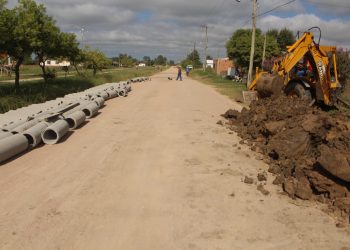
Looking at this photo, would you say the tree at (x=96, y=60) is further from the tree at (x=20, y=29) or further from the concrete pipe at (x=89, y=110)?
the concrete pipe at (x=89, y=110)

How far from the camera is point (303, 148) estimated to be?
7.65 m

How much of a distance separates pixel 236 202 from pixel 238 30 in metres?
47.7

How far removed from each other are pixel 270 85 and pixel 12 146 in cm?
903

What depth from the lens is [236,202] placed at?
235 inches

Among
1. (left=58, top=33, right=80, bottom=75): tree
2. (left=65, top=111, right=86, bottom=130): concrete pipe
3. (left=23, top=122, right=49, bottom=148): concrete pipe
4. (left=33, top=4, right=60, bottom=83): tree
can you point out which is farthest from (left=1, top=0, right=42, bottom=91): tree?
(left=23, top=122, right=49, bottom=148): concrete pipe

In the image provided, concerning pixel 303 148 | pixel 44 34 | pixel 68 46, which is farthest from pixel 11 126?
pixel 68 46

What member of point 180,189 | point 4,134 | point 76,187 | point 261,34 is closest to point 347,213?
point 180,189

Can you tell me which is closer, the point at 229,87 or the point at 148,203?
the point at 148,203

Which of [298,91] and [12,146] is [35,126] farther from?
[298,91]

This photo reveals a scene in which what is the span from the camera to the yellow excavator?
13.6 meters

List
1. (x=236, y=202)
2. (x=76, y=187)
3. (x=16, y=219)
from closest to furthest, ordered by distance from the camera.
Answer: (x=16, y=219)
(x=236, y=202)
(x=76, y=187)

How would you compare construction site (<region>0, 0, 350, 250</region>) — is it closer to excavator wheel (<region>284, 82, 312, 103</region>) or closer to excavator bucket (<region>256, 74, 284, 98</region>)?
excavator bucket (<region>256, 74, 284, 98</region>)

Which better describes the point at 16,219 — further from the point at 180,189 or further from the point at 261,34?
the point at 261,34

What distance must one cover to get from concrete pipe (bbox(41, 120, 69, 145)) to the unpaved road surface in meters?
0.27
